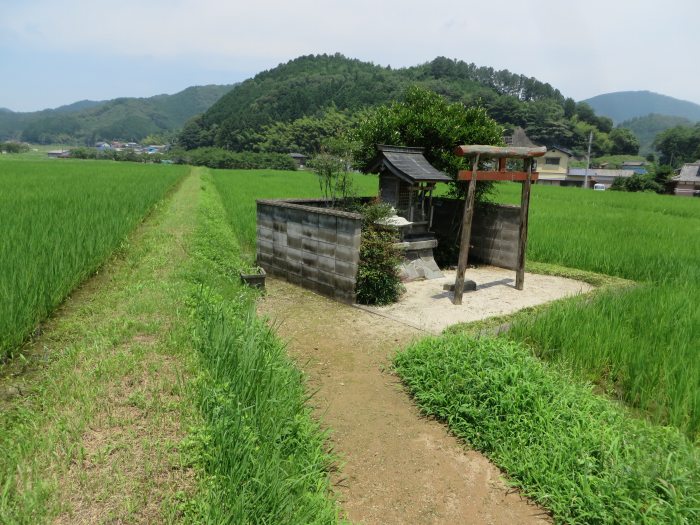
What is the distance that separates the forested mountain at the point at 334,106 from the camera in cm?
7325

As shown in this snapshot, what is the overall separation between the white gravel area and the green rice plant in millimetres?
1630

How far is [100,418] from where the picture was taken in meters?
2.91

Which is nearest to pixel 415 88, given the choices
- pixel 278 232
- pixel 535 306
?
pixel 278 232

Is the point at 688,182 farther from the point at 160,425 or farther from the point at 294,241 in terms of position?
the point at 160,425

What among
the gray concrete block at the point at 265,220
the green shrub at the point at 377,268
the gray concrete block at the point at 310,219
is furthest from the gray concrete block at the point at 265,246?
the green shrub at the point at 377,268

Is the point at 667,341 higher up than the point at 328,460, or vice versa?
the point at 667,341

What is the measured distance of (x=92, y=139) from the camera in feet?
549

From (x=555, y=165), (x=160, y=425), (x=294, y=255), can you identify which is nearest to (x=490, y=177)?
(x=294, y=255)

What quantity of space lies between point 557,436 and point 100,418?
10.2ft

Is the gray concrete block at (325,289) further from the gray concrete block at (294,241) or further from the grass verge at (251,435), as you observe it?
the grass verge at (251,435)

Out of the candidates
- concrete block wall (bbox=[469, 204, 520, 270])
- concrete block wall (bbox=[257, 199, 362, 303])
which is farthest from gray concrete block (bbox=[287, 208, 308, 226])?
concrete block wall (bbox=[469, 204, 520, 270])

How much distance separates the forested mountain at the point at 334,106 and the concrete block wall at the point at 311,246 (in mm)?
55434

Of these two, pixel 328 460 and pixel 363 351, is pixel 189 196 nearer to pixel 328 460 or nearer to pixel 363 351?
pixel 363 351

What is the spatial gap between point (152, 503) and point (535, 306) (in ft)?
19.7
